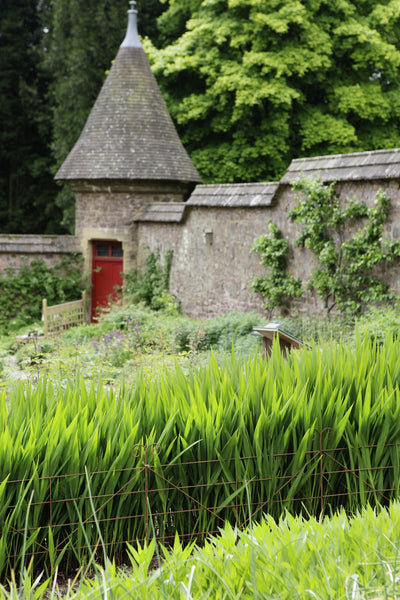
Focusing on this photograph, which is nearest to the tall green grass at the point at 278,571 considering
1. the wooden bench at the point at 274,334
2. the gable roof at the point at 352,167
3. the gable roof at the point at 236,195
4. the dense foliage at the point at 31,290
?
the wooden bench at the point at 274,334

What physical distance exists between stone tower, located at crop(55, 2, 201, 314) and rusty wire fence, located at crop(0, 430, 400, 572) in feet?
42.4

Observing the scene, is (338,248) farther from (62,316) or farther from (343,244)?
(62,316)

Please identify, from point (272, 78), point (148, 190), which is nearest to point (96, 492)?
point (148, 190)

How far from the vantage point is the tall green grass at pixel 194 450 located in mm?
4039

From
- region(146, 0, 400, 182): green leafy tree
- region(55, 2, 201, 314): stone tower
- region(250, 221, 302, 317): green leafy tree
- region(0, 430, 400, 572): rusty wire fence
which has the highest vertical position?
region(146, 0, 400, 182): green leafy tree

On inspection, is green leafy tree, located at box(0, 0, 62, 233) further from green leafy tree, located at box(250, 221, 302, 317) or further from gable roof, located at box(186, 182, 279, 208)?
green leafy tree, located at box(250, 221, 302, 317)

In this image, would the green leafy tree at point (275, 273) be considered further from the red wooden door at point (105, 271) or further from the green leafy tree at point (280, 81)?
the green leafy tree at point (280, 81)

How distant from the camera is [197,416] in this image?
14.1ft

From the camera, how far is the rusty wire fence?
13.2ft

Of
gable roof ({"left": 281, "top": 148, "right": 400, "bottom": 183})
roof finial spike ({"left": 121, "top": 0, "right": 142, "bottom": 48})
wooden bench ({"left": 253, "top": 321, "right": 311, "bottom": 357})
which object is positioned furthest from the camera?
roof finial spike ({"left": 121, "top": 0, "right": 142, "bottom": 48})

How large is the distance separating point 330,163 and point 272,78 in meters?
9.96

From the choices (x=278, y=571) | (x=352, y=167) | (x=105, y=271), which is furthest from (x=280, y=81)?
(x=278, y=571)

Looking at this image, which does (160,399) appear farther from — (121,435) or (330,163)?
(330,163)

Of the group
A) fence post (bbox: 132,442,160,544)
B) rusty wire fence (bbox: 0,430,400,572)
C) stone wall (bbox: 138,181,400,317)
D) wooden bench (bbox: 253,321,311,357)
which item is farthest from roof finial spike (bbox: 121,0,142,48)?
fence post (bbox: 132,442,160,544)
